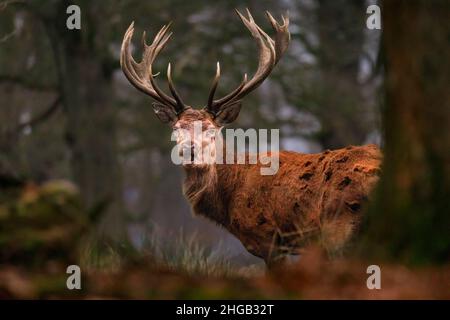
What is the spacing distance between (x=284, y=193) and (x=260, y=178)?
491mm

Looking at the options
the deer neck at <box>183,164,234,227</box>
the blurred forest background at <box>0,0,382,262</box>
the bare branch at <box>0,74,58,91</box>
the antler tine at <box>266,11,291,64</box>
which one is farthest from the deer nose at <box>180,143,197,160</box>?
the bare branch at <box>0,74,58,91</box>

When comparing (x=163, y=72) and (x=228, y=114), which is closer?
(x=228, y=114)

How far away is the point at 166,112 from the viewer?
7410 millimetres

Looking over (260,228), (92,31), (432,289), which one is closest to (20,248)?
(432,289)

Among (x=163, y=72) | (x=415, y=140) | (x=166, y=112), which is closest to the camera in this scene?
(x=415, y=140)

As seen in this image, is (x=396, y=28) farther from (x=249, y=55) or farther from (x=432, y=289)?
(x=249, y=55)

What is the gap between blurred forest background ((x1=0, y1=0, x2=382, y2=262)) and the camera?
47.6ft

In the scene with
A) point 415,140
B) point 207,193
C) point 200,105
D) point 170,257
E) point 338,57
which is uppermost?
point 338,57

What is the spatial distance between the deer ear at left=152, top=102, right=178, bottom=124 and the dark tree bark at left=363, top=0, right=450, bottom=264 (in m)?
3.45

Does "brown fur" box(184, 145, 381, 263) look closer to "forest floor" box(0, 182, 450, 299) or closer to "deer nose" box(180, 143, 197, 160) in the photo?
"deer nose" box(180, 143, 197, 160)

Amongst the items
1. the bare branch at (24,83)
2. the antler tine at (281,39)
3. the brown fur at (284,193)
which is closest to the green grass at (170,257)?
the brown fur at (284,193)

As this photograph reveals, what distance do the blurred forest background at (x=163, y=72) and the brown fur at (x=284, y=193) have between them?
5.50 meters

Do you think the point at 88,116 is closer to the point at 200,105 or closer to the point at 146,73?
the point at 200,105

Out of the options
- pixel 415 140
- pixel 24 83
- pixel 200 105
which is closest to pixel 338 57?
pixel 200 105
